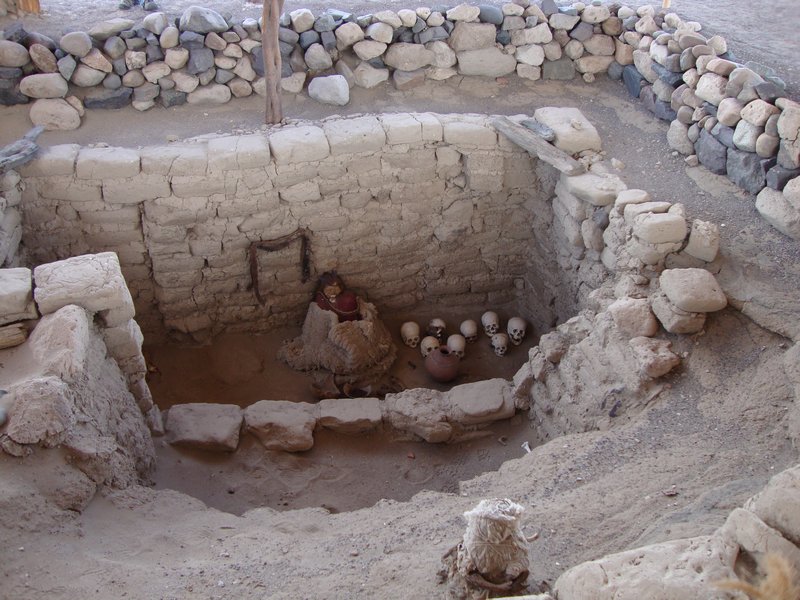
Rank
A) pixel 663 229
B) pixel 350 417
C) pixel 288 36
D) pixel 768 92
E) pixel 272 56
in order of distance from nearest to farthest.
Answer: pixel 663 229, pixel 768 92, pixel 350 417, pixel 272 56, pixel 288 36

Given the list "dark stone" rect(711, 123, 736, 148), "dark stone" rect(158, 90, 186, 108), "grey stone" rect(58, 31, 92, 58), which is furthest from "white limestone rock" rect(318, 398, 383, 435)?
"grey stone" rect(58, 31, 92, 58)

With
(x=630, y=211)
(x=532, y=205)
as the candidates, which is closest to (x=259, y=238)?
(x=532, y=205)

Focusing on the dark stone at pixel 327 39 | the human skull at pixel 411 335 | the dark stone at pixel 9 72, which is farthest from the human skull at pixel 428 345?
the dark stone at pixel 9 72

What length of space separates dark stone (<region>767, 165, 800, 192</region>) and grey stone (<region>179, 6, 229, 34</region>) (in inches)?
174

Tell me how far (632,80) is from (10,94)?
5275 millimetres

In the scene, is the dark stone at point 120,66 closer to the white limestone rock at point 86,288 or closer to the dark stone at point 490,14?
the white limestone rock at point 86,288

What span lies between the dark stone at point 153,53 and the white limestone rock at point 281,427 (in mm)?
3115

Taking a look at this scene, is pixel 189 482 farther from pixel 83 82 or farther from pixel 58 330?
pixel 83 82

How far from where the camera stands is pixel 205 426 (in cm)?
505

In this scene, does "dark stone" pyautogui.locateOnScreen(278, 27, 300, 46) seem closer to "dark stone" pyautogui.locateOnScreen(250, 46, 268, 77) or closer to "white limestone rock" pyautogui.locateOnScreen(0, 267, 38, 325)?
"dark stone" pyautogui.locateOnScreen(250, 46, 268, 77)

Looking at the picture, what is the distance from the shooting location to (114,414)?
4.12 metres

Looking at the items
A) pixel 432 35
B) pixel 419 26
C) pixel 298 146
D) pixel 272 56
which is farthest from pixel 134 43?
pixel 432 35

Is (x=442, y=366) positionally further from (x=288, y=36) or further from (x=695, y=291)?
(x=288, y=36)

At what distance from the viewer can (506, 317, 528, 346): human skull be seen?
6609 mm
